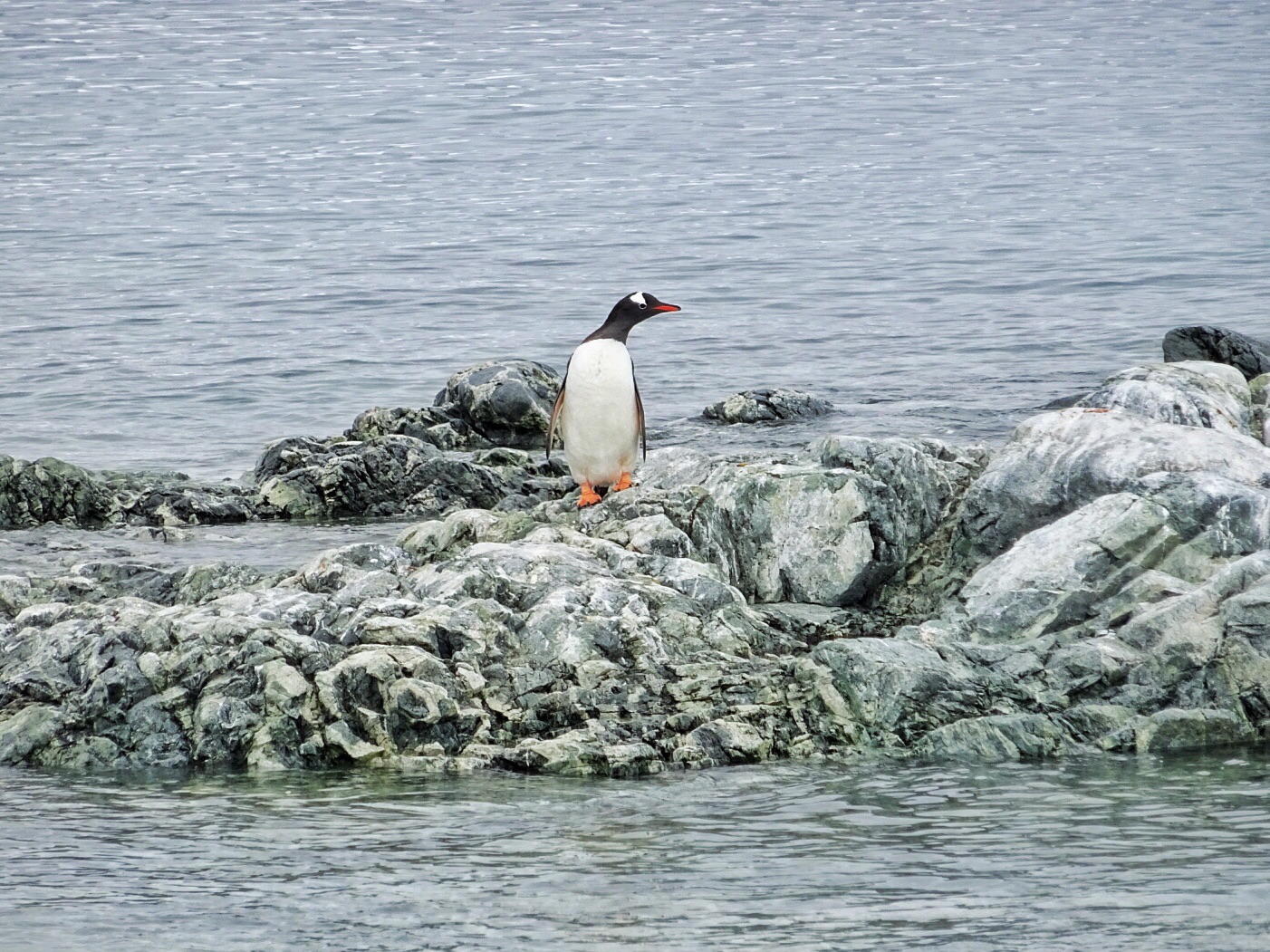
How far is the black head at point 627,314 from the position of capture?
11.5 meters

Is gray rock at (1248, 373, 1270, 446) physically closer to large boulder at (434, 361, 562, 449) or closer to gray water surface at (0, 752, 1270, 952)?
gray water surface at (0, 752, 1270, 952)

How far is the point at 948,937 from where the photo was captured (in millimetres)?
5086

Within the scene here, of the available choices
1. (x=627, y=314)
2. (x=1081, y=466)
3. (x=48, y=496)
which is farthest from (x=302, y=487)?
(x=1081, y=466)

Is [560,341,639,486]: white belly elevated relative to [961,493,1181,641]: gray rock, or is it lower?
elevated

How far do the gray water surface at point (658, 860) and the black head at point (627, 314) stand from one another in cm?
499


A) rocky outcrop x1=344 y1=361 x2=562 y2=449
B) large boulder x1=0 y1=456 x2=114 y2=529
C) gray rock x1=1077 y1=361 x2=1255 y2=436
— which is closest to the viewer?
gray rock x1=1077 y1=361 x2=1255 y2=436

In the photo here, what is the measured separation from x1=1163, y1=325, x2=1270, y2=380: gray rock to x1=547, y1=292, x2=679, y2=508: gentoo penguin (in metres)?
7.50

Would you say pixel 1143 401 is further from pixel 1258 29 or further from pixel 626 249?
pixel 1258 29

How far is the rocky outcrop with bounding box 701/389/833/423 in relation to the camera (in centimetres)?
1734

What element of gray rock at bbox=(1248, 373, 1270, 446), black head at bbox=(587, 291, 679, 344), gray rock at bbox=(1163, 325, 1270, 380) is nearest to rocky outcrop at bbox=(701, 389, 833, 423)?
gray rock at bbox=(1163, 325, 1270, 380)

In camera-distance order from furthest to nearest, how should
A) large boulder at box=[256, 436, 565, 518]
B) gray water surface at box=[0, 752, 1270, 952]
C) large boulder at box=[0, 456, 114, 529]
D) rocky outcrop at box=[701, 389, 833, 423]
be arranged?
rocky outcrop at box=[701, 389, 833, 423]
large boulder at box=[256, 436, 565, 518]
large boulder at box=[0, 456, 114, 529]
gray water surface at box=[0, 752, 1270, 952]

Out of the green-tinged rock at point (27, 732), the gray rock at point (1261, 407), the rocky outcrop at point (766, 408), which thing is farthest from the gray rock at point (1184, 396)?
the green-tinged rock at point (27, 732)

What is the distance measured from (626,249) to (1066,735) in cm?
2982

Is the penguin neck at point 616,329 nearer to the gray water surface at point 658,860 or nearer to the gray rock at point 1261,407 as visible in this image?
the gray rock at point 1261,407
